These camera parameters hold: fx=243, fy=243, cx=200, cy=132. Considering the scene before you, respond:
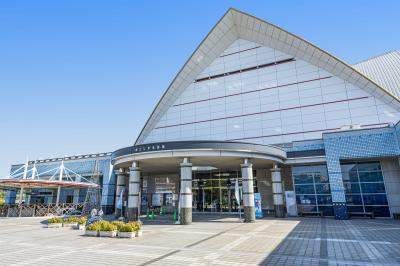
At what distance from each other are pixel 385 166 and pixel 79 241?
89.3ft

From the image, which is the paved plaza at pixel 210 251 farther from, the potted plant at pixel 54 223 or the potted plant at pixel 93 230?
the potted plant at pixel 54 223

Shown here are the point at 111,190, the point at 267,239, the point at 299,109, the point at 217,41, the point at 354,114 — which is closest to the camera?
the point at 267,239

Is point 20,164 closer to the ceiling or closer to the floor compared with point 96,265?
closer to the ceiling

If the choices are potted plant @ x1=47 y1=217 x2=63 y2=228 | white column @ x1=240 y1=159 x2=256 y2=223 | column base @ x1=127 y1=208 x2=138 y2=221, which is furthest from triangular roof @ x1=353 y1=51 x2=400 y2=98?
potted plant @ x1=47 y1=217 x2=63 y2=228

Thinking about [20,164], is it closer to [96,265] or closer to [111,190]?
[111,190]

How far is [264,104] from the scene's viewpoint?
33.7 meters

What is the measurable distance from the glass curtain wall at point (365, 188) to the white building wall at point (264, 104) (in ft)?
19.5

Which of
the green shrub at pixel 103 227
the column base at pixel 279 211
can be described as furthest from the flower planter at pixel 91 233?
the column base at pixel 279 211

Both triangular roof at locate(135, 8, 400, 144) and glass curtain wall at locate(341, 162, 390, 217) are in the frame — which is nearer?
glass curtain wall at locate(341, 162, 390, 217)

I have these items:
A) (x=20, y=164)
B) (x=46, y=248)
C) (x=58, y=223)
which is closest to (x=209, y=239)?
(x=46, y=248)

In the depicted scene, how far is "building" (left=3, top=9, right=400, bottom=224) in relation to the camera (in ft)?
72.9

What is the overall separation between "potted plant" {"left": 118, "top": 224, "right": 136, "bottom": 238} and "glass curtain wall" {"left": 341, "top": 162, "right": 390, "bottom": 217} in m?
21.6

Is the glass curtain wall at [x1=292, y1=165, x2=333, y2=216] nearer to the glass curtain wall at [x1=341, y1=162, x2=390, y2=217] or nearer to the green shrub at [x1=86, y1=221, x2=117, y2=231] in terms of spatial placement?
the glass curtain wall at [x1=341, y1=162, x2=390, y2=217]

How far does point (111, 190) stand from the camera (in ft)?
111
